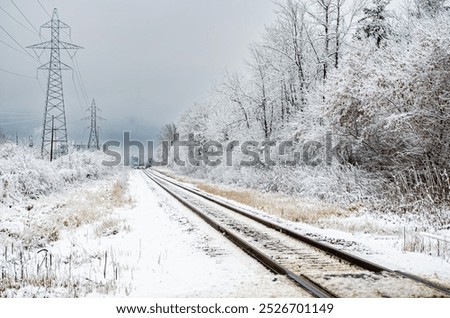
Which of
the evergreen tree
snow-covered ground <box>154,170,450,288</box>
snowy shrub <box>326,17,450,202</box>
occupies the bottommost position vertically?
snow-covered ground <box>154,170,450,288</box>

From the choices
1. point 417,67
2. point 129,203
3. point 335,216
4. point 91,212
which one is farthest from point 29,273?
point 417,67

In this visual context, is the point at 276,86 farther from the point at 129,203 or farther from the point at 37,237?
the point at 37,237

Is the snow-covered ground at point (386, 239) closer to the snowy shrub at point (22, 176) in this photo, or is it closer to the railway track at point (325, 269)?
the railway track at point (325, 269)

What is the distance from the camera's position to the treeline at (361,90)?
12.2 m

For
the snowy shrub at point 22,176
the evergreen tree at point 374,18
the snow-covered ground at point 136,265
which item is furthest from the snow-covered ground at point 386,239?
the evergreen tree at point 374,18

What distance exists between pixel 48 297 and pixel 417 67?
12.7 metres

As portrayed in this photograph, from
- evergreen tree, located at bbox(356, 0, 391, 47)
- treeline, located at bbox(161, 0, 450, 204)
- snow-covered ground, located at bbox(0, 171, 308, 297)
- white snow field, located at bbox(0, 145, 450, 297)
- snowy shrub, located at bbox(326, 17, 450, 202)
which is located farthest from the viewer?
evergreen tree, located at bbox(356, 0, 391, 47)

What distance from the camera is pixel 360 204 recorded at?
1427cm

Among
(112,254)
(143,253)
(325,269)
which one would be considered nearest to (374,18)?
(325,269)

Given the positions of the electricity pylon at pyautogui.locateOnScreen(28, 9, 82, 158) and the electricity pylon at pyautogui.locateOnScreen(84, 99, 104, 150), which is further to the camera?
the electricity pylon at pyautogui.locateOnScreen(84, 99, 104, 150)

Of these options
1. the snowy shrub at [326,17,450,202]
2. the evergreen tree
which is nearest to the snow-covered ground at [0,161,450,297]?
the snowy shrub at [326,17,450,202]

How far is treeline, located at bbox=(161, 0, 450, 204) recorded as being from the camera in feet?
40.1

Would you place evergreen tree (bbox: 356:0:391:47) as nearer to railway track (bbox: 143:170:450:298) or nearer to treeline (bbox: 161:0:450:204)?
treeline (bbox: 161:0:450:204)

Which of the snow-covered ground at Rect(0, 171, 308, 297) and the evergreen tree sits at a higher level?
the evergreen tree
